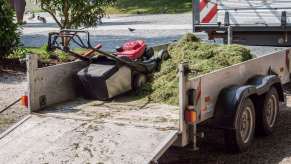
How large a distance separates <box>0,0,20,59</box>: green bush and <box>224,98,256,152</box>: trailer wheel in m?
7.78

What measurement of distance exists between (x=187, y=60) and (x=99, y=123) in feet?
8.10

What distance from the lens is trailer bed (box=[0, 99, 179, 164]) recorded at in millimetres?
5422

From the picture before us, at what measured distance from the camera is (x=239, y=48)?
8219 millimetres

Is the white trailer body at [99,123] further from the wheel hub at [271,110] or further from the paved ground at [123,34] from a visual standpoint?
the paved ground at [123,34]

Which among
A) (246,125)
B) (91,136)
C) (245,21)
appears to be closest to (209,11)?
(245,21)

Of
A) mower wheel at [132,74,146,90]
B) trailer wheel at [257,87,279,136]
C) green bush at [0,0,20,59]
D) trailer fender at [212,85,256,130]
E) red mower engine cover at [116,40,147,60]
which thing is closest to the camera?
trailer fender at [212,85,256,130]

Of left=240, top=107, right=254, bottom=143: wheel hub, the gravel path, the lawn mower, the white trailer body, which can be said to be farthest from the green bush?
left=240, top=107, right=254, bottom=143: wheel hub

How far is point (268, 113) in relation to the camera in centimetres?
740

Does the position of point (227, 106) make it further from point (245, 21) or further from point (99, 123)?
point (245, 21)

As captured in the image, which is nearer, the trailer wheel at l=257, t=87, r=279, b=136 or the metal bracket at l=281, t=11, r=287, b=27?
the trailer wheel at l=257, t=87, r=279, b=136

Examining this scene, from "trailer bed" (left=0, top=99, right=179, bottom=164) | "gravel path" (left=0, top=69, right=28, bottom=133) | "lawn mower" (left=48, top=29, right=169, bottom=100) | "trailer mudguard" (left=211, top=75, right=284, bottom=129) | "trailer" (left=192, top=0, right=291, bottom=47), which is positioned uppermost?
"trailer" (left=192, top=0, right=291, bottom=47)

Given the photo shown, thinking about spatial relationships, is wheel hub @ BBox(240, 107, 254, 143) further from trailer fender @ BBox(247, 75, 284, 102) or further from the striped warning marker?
the striped warning marker

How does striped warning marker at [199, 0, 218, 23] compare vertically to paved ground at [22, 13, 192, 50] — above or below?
above

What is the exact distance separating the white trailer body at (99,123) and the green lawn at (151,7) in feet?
94.1
